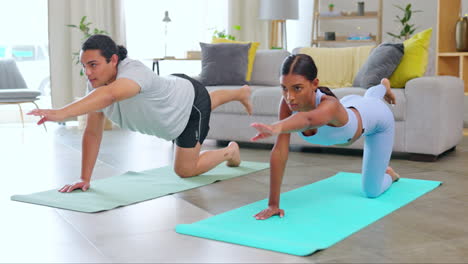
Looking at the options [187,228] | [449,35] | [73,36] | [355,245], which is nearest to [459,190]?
[355,245]

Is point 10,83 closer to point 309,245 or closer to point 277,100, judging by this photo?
point 277,100

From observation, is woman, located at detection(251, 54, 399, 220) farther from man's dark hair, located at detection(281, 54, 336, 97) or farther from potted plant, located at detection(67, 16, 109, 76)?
potted plant, located at detection(67, 16, 109, 76)

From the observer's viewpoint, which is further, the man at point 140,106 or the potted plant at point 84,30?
the potted plant at point 84,30

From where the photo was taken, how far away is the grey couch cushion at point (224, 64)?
4855 millimetres

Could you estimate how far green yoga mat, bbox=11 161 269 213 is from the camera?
2676 millimetres

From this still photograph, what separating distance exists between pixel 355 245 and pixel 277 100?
7.74ft

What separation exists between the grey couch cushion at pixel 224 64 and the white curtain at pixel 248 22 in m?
2.43

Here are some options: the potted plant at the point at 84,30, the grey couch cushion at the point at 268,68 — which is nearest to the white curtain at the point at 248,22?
the potted plant at the point at 84,30

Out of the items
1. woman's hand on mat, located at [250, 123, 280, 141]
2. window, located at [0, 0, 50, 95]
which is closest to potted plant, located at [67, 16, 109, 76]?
window, located at [0, 0, 50, 95]

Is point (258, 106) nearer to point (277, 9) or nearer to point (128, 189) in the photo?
point (128, 189)

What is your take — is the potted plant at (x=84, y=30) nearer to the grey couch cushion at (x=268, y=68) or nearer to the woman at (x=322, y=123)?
the grey couch cushion at (x=268, y=68)

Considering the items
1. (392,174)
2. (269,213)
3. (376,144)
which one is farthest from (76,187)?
(392,174)

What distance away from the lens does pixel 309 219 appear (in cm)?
234

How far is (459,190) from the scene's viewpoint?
296cm
